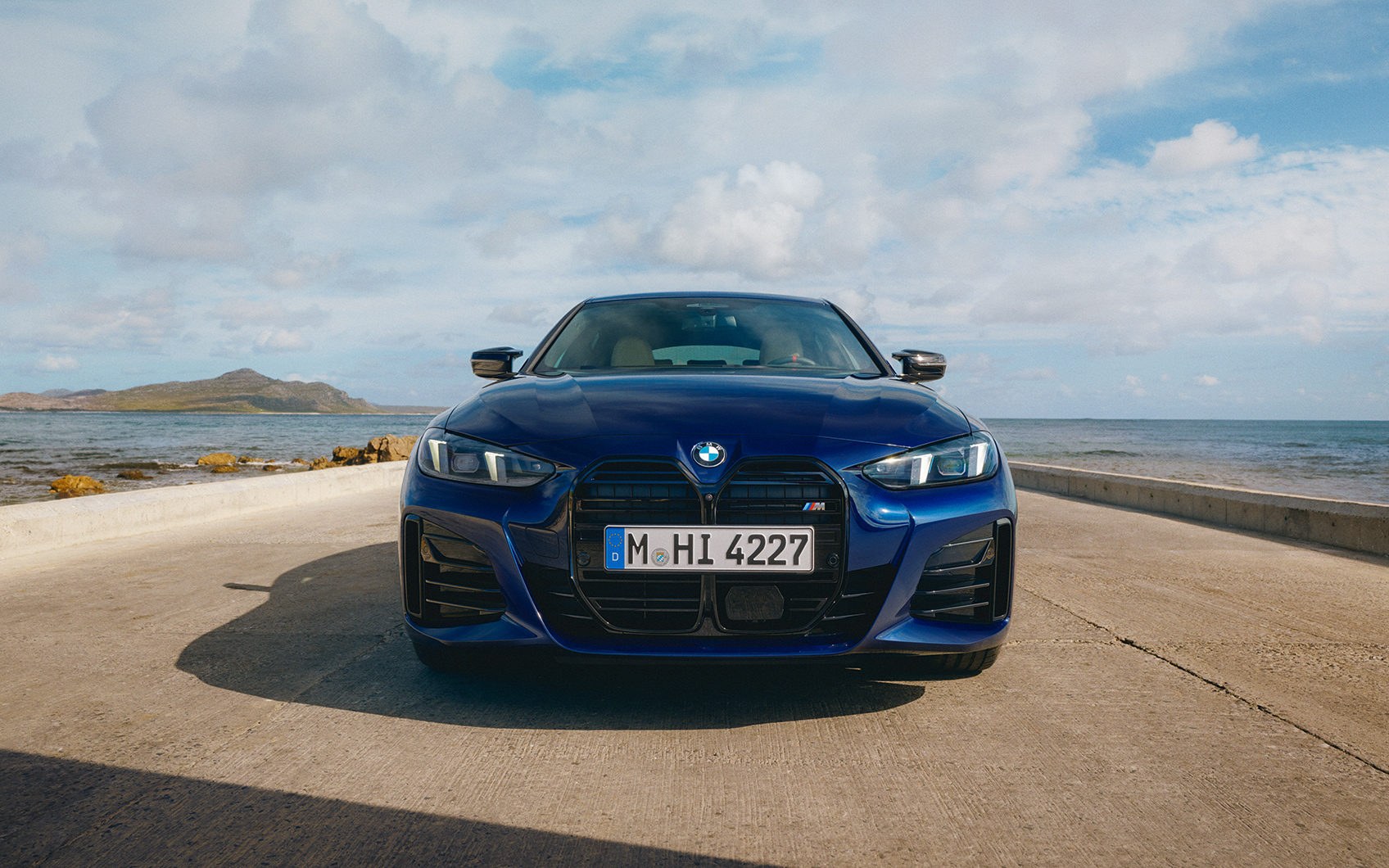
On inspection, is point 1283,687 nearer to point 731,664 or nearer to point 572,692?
point 731,664

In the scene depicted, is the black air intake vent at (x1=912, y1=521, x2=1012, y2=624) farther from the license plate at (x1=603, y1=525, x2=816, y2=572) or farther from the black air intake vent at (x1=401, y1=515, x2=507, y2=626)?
the black air intake vent at (x1=401, y1=515, x2=507, y2=626)

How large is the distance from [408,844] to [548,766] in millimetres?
457

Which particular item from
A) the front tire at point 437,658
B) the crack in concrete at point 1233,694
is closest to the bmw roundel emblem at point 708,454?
the front tire at point 437,658

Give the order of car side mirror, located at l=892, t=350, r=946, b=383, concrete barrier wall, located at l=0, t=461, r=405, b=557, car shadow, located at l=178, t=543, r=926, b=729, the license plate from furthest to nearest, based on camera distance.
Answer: concrete barrier wall, located at l=0, t=461, r=405, b=557, car side mirror, located at l=892, t=350, r=946, b=383, car shadow, located at l=178, t=543, r=926, b=729, the license plate

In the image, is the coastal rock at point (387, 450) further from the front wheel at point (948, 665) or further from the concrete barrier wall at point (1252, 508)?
the front wheel at point (948, 665)

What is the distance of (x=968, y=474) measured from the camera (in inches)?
96.6

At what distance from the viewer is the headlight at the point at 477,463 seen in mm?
2336

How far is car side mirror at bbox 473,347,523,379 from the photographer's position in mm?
3463

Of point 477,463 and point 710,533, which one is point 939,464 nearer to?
point 710,533

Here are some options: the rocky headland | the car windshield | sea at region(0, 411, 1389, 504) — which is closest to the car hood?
the car windshield

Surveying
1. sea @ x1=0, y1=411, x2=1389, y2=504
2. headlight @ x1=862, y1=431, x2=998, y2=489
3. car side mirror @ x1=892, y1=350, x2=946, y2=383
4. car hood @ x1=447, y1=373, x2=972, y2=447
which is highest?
car side mirror @ x1=892, y1=350, x2=946, y2=383

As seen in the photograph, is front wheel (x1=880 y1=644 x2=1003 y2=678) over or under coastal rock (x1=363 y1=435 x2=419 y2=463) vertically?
under

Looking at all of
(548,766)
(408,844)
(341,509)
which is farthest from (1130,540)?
(341,509)

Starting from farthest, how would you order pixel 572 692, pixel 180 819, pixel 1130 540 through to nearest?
1. pixel 1130 540
2. pixel 572 692
3. pixel 180 819
